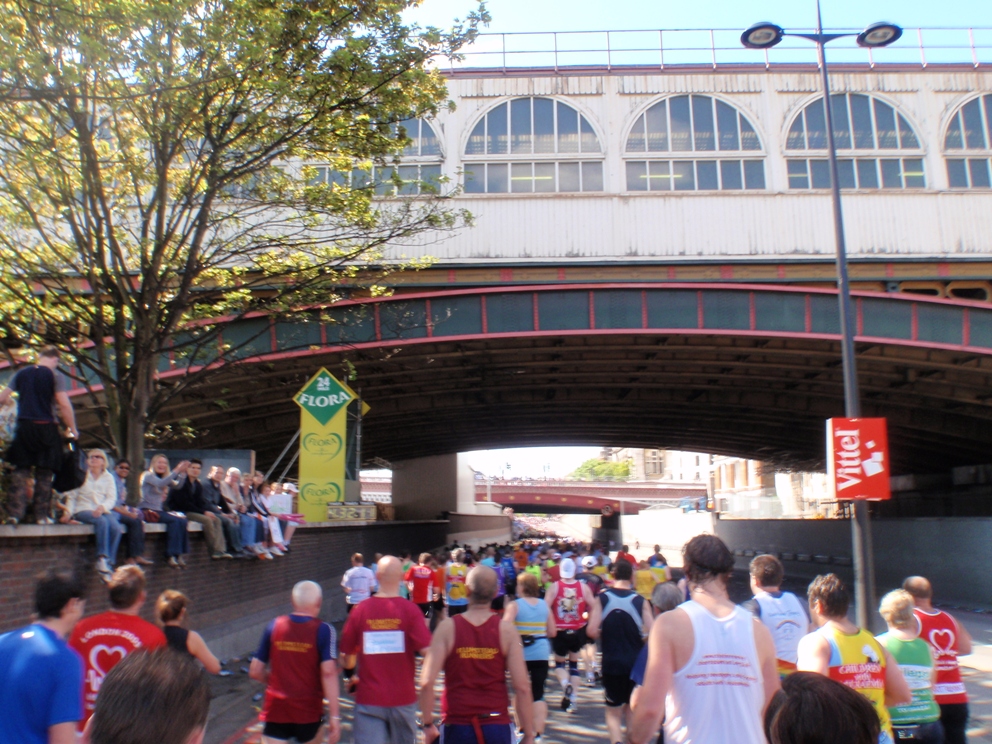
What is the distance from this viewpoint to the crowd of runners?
2.16 m

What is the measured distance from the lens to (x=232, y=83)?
38.1 feet

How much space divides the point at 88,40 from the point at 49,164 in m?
3.23

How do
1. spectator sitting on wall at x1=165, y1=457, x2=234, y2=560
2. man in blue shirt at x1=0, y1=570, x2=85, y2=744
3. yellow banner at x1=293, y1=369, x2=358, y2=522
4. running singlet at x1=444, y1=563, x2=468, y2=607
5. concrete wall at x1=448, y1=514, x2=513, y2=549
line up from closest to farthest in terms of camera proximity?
1. man in blue shirt at x1=0, y1=570, x2=85, y2=744
2. spectator sitting on wall at x1=165, y1=457, x2=234, y2=560
3. running singlet at x1=444, y1=563, x2=468, y2=607
4. yellow banner at x1=293, y1=369, x2=358, y2=522
5. concrete wall at x1=448, y1=514, x2=513, y2=549

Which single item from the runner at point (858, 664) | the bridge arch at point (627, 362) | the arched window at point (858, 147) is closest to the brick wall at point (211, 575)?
the bridge arch at point (627, 362)

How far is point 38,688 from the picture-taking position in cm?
340

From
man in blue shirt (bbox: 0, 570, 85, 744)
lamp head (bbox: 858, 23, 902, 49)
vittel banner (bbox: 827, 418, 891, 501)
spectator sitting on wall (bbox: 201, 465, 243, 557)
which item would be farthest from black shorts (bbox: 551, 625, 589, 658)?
lamp head (bbox: 858, 23, 902, 49)

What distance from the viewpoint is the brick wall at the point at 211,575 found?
8.09 metres

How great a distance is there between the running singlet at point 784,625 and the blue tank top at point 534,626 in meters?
3.10

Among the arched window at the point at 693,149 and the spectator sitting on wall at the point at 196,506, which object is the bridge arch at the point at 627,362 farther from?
the arched window at the point at 693,149

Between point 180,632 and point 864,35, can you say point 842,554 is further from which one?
point 180,632

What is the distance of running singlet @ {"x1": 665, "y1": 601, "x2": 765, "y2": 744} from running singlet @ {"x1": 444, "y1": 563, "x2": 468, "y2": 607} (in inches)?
432

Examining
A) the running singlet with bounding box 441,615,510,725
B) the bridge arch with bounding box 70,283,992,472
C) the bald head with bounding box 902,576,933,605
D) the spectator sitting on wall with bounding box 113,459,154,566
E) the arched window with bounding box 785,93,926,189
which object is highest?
the arched window with bounding box 785,93,926,189

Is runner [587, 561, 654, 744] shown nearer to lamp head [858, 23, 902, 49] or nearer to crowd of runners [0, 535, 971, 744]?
crowd of runners [0, 535, 971, 744]

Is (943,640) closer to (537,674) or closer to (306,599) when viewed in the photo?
(537,674)
